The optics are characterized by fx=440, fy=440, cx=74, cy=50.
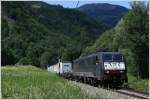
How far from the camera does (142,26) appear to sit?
39.4m

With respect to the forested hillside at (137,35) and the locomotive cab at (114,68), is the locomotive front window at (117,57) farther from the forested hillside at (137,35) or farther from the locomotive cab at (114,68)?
the forested hillside at (137,35)

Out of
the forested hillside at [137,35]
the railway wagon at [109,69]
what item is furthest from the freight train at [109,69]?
the forested hillside at [137,35]

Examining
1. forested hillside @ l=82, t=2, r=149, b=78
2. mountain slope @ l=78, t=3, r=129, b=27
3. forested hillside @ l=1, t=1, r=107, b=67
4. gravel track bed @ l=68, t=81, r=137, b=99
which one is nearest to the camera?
gravel track bed @ l=68, t=81, r=137, b=99

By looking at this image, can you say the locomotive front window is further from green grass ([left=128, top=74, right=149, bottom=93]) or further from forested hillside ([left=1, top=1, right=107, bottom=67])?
forested hillside ([left=1, top=1, right=107, bottom=67])

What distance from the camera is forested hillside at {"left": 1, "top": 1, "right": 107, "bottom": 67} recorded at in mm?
42656

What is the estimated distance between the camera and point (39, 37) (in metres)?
86.5

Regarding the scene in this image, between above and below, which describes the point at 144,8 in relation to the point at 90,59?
above

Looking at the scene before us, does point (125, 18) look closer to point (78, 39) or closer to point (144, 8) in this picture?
point (144, 8)

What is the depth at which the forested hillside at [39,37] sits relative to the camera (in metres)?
42.7

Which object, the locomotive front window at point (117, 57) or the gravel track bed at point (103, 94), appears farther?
the locomotive front window at point (117, 57)

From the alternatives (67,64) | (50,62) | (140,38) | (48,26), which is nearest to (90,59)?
(140,38)

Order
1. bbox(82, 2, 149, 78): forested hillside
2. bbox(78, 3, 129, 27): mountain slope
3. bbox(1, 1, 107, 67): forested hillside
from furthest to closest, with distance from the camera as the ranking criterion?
bbox(1, 1, 107, 67): forested hillside → bbox(82, 2, 149, 78): forested hillside → bbox(78, 3, 129, 27): mountain slope

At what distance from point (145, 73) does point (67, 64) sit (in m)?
23.3

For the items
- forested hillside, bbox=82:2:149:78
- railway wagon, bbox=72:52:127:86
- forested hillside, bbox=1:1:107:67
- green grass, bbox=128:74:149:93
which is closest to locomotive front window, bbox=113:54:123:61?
railway wagon, bbox=72:52:127:86
